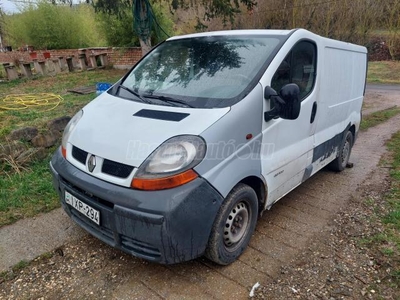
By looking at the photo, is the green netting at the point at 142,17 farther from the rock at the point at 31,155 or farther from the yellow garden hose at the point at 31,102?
the rock at the point at 31,155

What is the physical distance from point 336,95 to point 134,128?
98.5 inches

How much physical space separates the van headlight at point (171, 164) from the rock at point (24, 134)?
2817mm

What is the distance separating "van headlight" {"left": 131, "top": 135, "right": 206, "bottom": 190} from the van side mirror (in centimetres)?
74

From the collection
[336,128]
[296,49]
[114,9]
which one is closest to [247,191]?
[296,49]

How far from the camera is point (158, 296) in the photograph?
83.7 inches

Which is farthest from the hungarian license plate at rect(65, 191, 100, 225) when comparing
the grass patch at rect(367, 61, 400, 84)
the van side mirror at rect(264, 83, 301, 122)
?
the grass patch at rect(367, 61, 400, 84)

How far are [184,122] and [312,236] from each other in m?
1.71

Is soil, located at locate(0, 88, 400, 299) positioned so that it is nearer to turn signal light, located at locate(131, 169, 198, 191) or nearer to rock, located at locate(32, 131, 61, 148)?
turn signal light, located at locate(131, 169, 198, 191)

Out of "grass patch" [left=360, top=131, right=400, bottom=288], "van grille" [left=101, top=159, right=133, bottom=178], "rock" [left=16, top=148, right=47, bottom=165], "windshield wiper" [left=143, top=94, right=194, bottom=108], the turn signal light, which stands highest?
"windshield wiper" [left=143, top=94, right=194, bottom=108]

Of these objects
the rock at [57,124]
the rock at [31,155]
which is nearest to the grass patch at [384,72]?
the rock at [57,124]

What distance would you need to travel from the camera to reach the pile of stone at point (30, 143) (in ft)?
12.5

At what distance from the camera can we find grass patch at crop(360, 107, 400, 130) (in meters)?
7.04

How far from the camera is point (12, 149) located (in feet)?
12.5

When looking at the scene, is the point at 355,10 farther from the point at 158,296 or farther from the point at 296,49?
the point at 158,296
